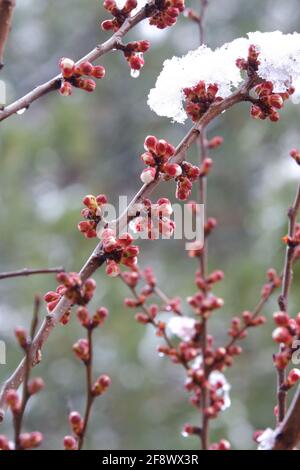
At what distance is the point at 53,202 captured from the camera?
24.3ft

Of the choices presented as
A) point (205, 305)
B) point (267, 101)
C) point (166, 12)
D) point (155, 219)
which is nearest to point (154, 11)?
point (166, 12)

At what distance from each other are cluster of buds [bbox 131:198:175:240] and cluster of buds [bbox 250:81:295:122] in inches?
8.9

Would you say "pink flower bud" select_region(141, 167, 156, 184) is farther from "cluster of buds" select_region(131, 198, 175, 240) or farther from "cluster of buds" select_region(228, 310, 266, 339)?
"cluster of buds" select_region(228, 310, 266, 339)

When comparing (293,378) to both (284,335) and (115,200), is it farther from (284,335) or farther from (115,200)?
(115,200)

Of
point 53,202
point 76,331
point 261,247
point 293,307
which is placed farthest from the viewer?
point 53,202

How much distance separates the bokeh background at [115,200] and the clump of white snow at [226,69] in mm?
2553

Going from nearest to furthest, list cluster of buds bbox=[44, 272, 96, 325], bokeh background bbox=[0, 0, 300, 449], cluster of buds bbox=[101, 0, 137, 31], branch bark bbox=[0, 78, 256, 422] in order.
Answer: cluster of buds bbox=[44, 272, 96, 325] → branch bark bbox=[0, 78, 256, 422] → cluster of buds bbox=[101, 0, 137, 31] → bokeh background bbox=[0, 0, 300, 449]

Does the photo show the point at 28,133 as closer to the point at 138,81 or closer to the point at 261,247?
the point at 138,81

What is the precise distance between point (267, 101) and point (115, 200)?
776cm

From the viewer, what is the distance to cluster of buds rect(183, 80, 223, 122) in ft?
3.93

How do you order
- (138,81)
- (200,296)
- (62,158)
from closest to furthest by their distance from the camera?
(200,296), (62,158), (138,81)

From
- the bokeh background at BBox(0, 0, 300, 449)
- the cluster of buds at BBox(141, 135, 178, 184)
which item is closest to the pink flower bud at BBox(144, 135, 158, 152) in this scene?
the cluster of buds at BBox(141, 135, 178, 184)
